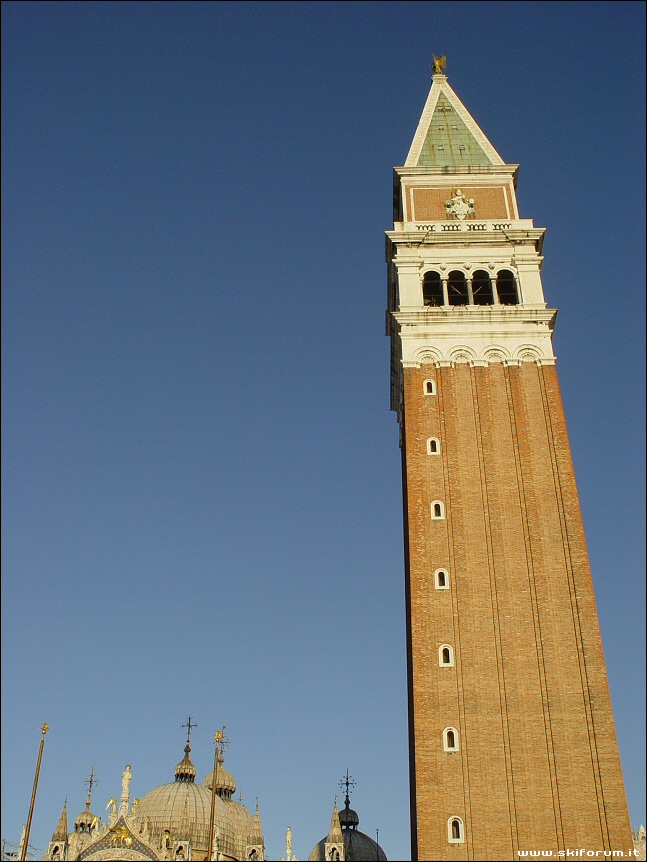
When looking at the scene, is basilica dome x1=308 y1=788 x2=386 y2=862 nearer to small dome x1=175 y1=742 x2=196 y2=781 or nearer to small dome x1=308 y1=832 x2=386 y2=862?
small dome x1=308 y1=832 x2=386 y2=862

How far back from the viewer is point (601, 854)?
99.7 ft

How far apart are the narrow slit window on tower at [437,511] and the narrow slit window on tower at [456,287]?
12015 mm

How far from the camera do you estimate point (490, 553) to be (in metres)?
37.3

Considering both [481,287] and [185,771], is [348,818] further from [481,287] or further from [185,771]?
[481,287]

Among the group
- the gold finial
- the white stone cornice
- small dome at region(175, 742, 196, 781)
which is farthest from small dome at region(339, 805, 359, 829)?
the gold finial

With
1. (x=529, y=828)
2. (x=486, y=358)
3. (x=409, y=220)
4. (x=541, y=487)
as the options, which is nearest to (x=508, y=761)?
(x=529, y=828)

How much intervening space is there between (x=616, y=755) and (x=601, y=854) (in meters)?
3.30

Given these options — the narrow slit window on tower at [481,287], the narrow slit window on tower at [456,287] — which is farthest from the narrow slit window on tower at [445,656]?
the narrow slit window on tower at [481,287]

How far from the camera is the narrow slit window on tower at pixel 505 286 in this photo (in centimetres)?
4622

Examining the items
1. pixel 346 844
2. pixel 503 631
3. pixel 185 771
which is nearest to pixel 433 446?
pixel 503 631

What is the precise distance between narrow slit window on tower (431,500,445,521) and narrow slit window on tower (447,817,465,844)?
1181cm

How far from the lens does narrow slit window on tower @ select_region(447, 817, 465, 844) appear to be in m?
31.0

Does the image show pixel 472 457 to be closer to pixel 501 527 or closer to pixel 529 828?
pixel 501 527

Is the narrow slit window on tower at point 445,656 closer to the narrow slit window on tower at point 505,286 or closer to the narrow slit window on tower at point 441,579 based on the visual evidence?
the narrow slit window on tower at point 441,579
